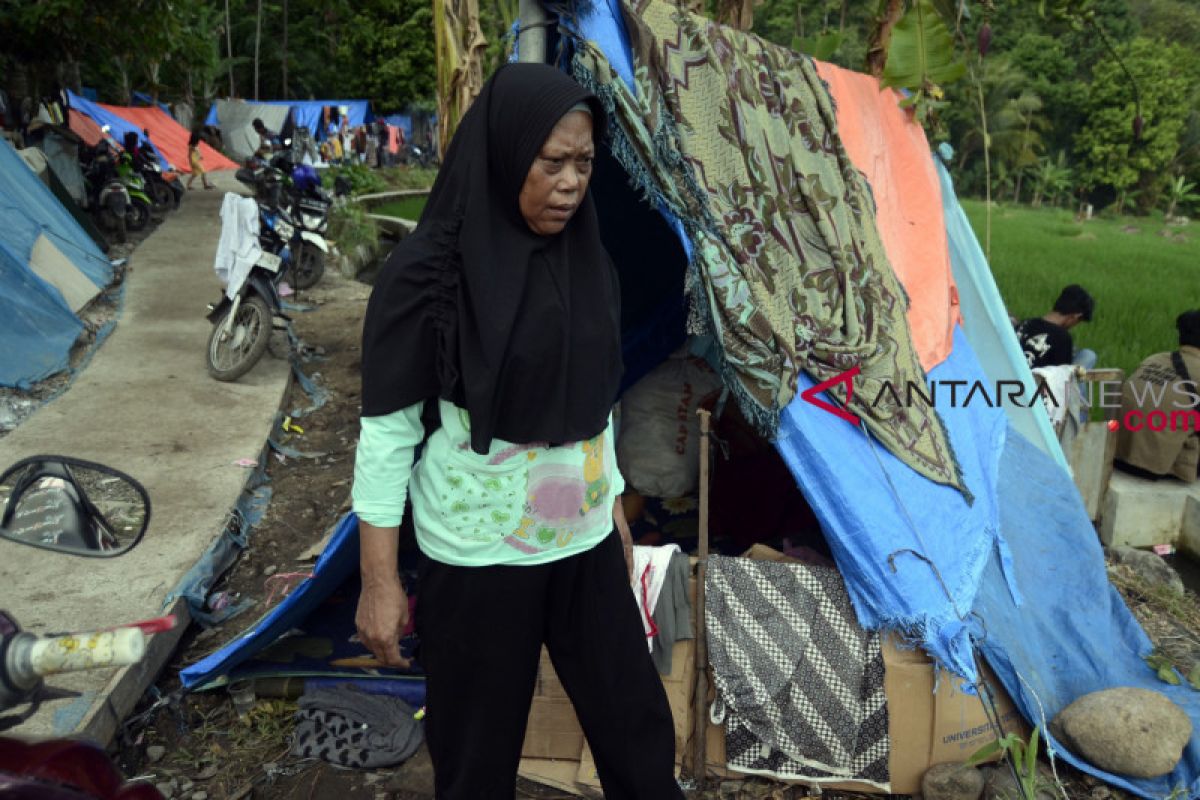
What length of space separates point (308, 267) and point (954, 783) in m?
7.33

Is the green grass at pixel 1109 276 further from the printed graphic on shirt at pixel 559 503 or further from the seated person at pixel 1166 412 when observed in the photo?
the printed graphic on shirt at pixel 559 503

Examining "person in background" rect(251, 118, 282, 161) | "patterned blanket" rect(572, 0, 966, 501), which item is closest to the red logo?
"patterned blanket" rect(572, 0, 966, 501)

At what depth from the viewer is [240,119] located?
76.8ft

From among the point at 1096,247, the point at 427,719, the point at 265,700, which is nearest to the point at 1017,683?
the point at 427,719

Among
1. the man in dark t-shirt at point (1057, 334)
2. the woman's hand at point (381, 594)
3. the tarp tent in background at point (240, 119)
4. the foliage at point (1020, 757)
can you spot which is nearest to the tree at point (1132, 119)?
the tarp tent in background at point (240, 119)

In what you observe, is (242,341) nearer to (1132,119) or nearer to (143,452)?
(143,452)

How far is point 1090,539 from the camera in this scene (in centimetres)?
338

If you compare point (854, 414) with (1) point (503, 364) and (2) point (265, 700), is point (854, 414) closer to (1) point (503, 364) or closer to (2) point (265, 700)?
(1) point (503, 364)

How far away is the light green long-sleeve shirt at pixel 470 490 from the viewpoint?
1.63 m

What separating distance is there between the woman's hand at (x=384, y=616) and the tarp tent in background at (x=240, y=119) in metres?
23.5

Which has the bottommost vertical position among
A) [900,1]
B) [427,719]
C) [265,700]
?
[265,700]

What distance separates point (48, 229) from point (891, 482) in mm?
6827

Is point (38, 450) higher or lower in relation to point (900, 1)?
lower

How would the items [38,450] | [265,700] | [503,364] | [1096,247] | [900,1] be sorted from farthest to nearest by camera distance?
[1096,247] → [38,450] → [900,1] → [265,700] → [503,364]
